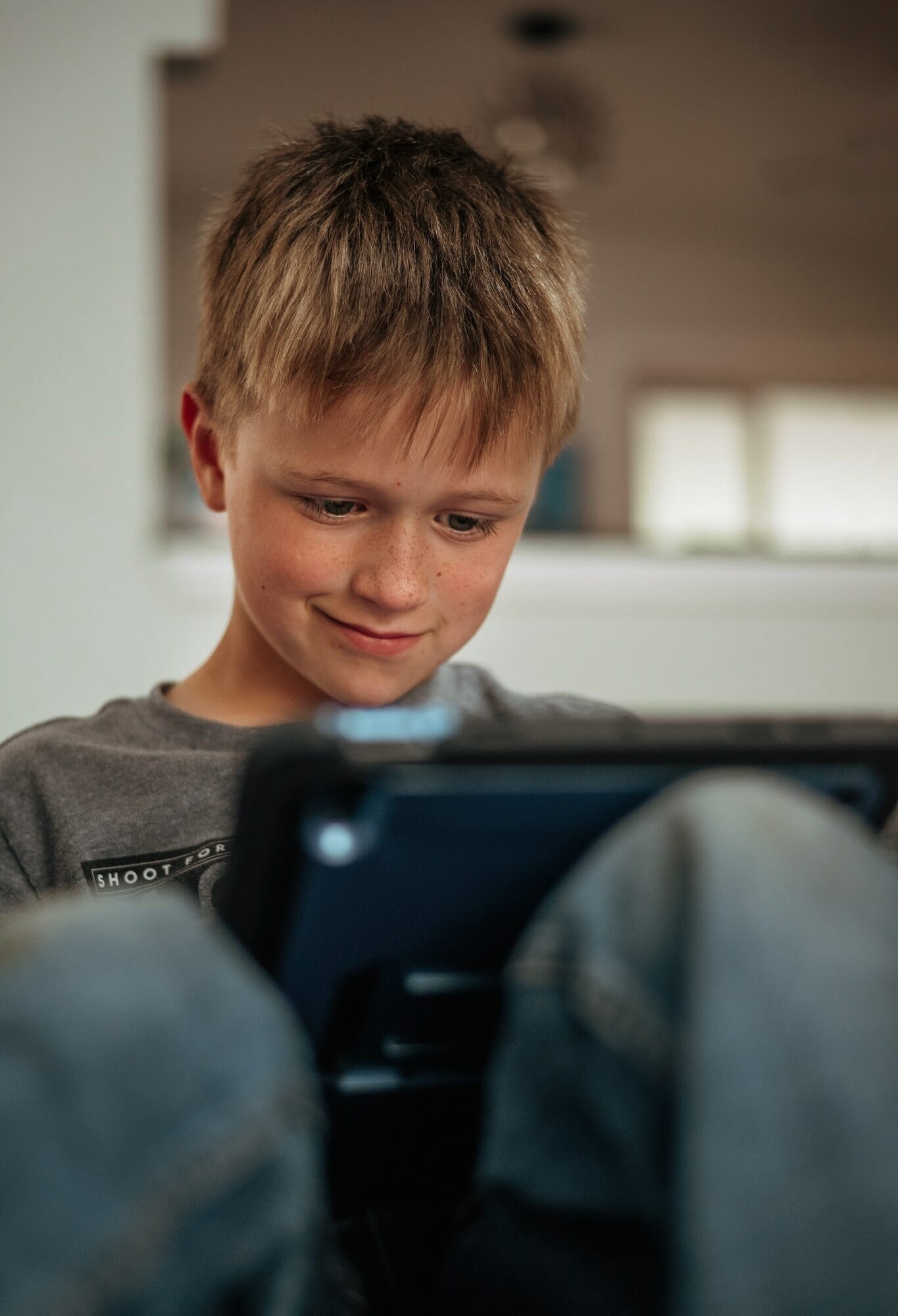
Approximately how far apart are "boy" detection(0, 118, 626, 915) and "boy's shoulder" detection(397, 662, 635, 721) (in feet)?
0.14

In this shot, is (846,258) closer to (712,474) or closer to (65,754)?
(712,474)

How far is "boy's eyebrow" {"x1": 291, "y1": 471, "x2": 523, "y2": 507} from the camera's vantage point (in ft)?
2.58

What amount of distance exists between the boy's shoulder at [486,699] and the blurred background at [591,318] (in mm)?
481

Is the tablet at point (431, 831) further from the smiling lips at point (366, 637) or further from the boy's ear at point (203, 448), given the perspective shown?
the boy's ear at point (203, 448)

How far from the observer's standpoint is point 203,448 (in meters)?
0.94

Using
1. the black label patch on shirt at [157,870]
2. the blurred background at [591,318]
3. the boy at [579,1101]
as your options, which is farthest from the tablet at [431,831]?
the blurred background at [591,318]

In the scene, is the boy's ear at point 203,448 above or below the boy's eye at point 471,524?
above

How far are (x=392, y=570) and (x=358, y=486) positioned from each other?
6 cm

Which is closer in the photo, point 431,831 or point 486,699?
point 431,831

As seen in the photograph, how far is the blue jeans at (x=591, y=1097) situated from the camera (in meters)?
0.30

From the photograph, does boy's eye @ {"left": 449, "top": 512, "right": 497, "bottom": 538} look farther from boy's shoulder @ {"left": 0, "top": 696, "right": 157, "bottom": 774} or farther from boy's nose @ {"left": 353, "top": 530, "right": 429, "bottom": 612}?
boy's shoulder @ {"left": 0, "top": 696, "right": 157, "bottom": 774}

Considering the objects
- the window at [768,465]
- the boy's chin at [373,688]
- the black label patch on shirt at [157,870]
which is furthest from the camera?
the window at [768,465]

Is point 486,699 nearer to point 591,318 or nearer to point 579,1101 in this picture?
point 579,1101

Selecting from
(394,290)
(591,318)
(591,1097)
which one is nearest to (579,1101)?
(591,1097)
